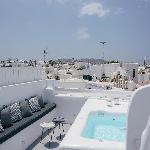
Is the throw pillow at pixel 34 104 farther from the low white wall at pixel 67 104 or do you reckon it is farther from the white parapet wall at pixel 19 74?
the low white wall at pixel 67 104

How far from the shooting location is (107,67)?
85.3 ft

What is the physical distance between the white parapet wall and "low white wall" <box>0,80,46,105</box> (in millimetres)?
139

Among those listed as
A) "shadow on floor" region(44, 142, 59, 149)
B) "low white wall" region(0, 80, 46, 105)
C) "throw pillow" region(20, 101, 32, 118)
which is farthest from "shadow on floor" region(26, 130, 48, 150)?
"low white wall" region(0, 80, 46, 105)

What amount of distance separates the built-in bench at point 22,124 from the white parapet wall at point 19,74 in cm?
90

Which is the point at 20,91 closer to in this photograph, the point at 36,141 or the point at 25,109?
the point at 25,109

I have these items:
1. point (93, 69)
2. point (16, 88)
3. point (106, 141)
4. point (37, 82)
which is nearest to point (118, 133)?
point (106, 141)

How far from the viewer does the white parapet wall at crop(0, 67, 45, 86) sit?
20.2ft

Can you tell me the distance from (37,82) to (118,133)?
3.04m

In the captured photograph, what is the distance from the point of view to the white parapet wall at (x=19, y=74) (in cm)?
617

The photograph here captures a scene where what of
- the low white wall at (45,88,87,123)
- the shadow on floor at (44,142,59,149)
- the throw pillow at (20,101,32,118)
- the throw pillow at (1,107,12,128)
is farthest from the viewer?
the low white wall at (45,88,87,123)

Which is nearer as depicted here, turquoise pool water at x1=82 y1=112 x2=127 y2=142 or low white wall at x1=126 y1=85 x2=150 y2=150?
low white wall at x1=126 y1=85 x2=150 y2=150

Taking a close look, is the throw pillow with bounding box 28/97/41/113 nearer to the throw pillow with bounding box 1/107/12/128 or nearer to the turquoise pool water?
the throw pillow with bounding box 1/107/12/128

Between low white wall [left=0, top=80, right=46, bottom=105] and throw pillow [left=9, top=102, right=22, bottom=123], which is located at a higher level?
low white wall [left=0, top=80, right=46, bottom=105]

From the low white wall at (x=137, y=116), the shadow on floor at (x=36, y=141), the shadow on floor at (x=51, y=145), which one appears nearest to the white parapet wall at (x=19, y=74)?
the shadow on floor at (x=36, y=141)
